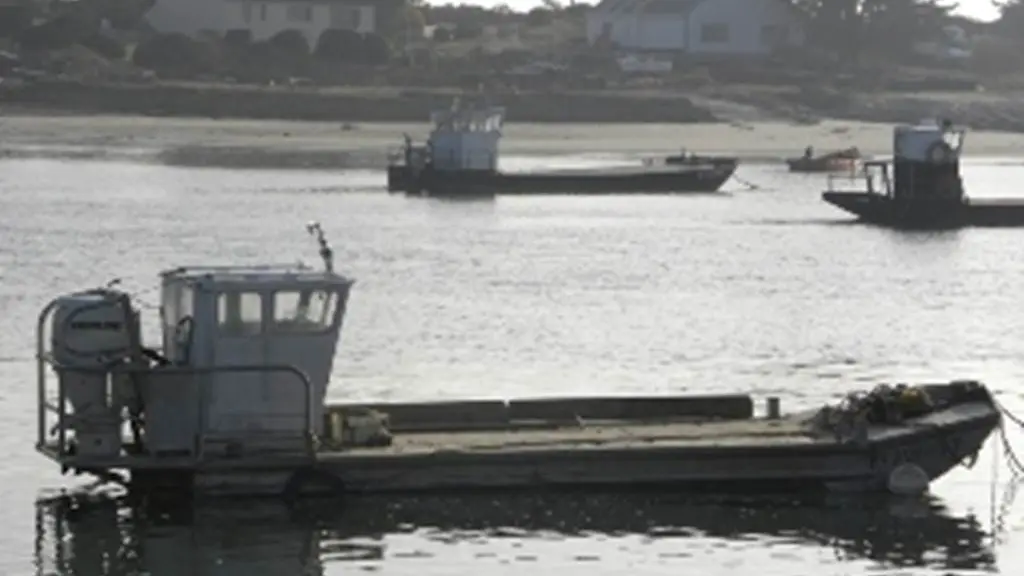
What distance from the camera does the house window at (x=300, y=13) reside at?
12544cm

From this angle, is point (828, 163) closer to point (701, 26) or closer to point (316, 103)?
point (316, 103)

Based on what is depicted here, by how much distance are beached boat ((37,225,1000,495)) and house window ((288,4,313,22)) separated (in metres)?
98.0

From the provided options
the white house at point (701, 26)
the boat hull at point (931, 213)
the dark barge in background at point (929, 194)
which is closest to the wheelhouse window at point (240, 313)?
the dark barge in background at point (929, 194)

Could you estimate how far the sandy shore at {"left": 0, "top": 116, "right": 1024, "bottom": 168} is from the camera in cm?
10288

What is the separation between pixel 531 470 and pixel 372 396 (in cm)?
974

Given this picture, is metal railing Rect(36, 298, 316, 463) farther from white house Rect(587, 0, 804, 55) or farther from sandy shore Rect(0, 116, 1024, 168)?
white house Rect(587, 0, 804, 55)

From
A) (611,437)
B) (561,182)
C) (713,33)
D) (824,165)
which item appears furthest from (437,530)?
(713,33)

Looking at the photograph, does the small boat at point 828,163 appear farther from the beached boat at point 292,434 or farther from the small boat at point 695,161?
the beached boat at point 292,434

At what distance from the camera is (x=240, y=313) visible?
89.1 feet

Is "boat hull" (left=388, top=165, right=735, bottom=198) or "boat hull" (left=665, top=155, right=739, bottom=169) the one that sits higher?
"boat hull" (left=665, top=155, right=739, bottom=169)

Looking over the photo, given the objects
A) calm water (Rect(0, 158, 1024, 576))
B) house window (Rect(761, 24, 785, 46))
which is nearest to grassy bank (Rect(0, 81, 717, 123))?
calm water (Rect(0, 158, 1024, 576))

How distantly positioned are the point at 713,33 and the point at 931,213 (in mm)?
62727

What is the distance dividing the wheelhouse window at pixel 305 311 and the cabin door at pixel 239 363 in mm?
176

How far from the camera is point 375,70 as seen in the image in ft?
391
